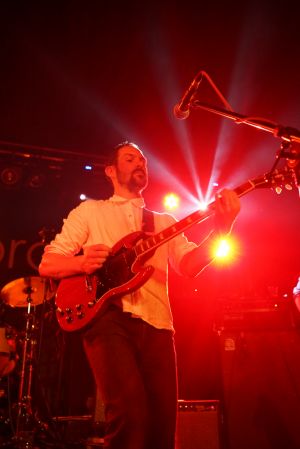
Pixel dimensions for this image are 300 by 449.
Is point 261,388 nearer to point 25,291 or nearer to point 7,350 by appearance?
point 25,291

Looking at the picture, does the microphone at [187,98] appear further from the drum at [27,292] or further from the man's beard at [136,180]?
the drum at [27,292]

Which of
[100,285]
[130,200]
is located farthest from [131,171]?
[100,285]

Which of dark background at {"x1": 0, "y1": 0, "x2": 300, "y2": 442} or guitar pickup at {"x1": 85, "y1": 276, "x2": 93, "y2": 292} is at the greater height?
dark background at {"x1": 0, "y1": 0, "x2": 300, "y2": 442}

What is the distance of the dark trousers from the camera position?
2305 millimetres

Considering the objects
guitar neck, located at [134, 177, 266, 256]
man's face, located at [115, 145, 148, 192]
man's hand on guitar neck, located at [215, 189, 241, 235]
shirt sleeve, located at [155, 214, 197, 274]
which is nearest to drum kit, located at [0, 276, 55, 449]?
man's face, located at [115, 145, 148, 192]

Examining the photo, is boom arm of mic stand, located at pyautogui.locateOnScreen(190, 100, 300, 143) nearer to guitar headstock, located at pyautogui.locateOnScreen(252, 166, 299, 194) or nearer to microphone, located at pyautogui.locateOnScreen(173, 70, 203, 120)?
microphone, located at pyautogui.locateOnScreen(173, 70, 203, 120)

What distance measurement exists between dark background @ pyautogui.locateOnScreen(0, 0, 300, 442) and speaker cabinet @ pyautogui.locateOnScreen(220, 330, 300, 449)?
37 cm

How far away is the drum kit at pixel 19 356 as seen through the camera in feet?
19.8

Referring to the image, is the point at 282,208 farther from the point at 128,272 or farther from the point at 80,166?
the point at 128,272

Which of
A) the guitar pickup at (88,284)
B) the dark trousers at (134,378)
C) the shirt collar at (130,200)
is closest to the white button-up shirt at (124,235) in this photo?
the shirt collar at (130,200)

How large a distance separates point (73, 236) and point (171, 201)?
5795 mm

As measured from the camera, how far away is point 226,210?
2.98 m

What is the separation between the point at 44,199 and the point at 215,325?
15.0ft

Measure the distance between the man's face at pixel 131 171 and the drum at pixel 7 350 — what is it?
4183mm
